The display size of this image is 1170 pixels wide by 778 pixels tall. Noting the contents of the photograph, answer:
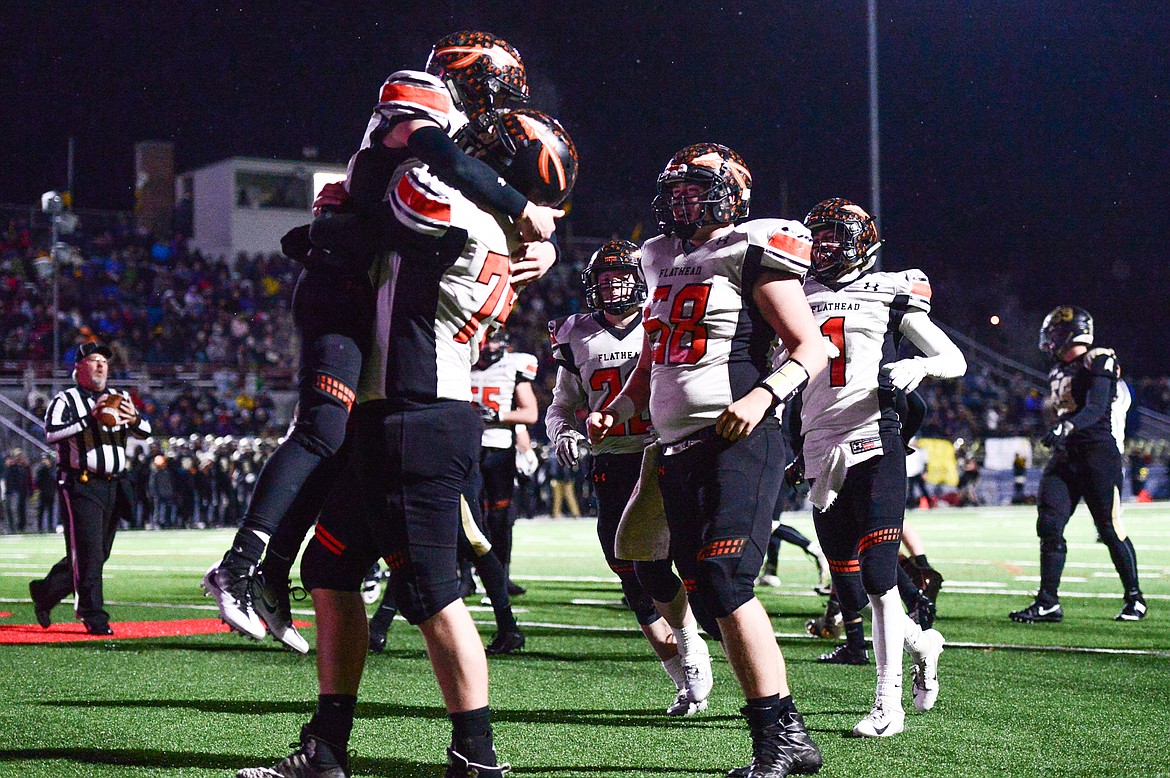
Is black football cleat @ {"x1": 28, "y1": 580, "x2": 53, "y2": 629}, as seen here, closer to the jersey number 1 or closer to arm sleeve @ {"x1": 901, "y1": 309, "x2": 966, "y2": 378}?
the jersey number 1

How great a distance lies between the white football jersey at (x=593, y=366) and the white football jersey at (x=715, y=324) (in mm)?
1609

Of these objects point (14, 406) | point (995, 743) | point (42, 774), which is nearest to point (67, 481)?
point (42, 774)

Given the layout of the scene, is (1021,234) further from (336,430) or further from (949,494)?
(336,430)

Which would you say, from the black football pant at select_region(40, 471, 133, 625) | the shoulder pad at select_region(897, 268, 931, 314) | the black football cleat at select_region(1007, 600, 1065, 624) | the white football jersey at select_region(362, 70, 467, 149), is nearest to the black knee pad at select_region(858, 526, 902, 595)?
the shoulder pad at select_region(897, 268, 931, 314)

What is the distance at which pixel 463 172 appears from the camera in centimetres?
320

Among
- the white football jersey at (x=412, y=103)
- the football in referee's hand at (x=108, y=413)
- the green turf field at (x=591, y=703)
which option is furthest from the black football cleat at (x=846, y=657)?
the football in referee's hand at (x=108, y=413)

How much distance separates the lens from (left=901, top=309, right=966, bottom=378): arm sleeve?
540 cm

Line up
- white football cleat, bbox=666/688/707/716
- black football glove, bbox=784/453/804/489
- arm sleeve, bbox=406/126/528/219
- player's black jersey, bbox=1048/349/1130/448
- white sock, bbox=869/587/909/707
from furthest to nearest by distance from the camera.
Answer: player's black jersey, bbox=1048/349/1130/448, black football glove, bbox=784/453/804/489, white football cleat, bbox=666/688/707/716, white sock, bbox=869/587/909/707, arm sleeve, bbox=406/126/528/219

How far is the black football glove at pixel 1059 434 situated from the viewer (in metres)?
8.89

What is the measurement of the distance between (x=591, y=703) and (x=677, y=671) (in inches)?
16.3

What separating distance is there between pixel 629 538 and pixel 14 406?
885 inches

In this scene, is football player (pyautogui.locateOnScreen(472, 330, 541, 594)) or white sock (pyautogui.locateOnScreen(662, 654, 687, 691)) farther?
football player (pyautogui.locateOnScreen(472, 330, 541, 594))

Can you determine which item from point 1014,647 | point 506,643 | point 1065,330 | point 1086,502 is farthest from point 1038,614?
point 506,643

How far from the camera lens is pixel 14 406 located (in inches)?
955
